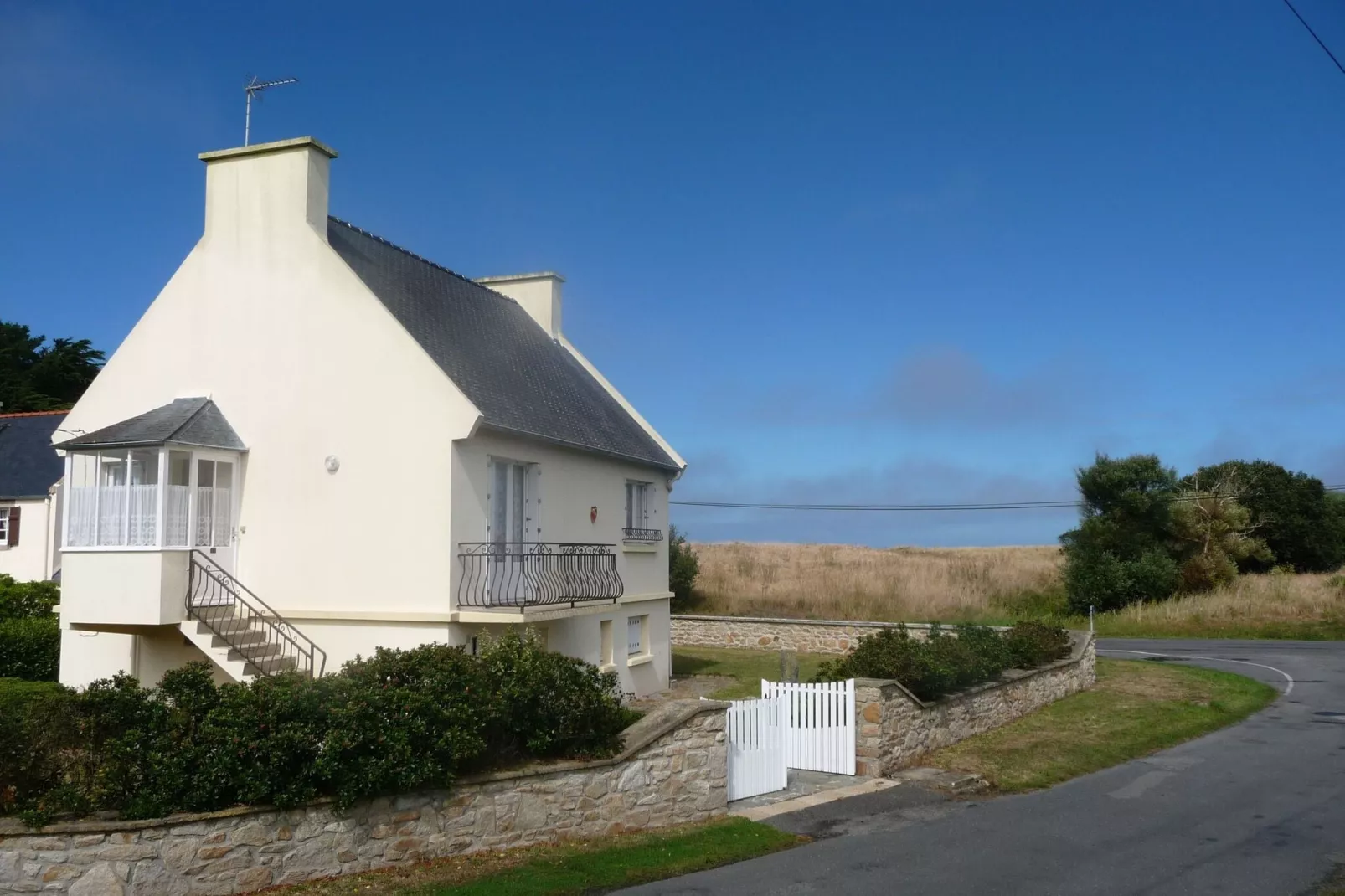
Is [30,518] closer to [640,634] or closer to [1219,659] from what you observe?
[640,634]

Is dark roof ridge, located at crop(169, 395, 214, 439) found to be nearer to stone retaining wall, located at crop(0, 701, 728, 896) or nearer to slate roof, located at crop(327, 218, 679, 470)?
slate roof, located at crop(327, 218, 679, 470)

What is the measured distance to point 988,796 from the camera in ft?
46.5

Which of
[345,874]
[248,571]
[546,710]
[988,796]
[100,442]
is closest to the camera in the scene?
[345,874]

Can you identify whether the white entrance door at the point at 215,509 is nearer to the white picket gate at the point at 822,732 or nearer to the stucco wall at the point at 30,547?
the white picket gate at the point at 822,732

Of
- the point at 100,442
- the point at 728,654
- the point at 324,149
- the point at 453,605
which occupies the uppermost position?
the point at 324,149

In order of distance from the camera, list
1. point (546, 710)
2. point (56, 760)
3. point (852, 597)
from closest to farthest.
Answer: point (56, 760) < point (546, 710) < point (852, 597)

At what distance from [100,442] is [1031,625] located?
1817cm

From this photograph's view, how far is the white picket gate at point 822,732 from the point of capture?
14.9 meters

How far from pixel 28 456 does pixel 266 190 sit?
1953 cm

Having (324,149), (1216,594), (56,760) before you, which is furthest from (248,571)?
(1216,594)

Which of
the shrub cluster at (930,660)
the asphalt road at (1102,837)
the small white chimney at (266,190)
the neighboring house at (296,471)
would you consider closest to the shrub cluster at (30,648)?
the neighboring house at (296,471)

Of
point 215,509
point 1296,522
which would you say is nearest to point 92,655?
point 215,509

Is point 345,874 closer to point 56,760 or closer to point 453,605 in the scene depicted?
point 56,760

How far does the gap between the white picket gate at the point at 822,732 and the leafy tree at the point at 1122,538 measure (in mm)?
31074
